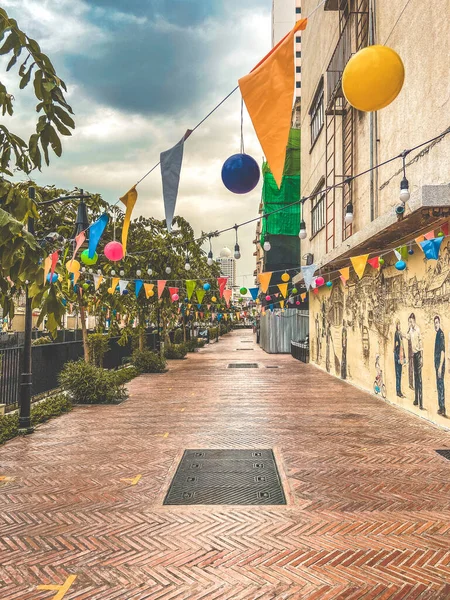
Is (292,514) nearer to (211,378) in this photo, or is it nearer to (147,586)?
(147,586)

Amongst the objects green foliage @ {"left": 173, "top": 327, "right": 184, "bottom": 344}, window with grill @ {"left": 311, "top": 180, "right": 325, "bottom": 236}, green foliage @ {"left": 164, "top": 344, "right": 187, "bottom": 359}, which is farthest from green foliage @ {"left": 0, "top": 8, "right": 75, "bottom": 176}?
green foliage @ {"left": 173, "top": 327, "right": 184, "bottom": 344}

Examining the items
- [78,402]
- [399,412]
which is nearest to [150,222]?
[78,402]

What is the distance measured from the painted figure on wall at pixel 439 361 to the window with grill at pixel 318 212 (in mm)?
10040

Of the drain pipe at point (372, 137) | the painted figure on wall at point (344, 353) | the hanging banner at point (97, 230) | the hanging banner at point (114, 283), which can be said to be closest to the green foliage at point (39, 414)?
the hanging banner at point (114, 283)

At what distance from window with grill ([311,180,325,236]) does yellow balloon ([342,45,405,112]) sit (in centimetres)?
1468

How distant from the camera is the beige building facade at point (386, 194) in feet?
27.8

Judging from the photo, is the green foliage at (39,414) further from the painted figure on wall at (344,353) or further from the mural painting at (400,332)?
the painted figure on wall at (344,353)

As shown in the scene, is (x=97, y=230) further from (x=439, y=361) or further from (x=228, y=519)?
(x=439, y=361)

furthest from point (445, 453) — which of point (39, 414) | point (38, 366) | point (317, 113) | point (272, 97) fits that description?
point (317, 113)

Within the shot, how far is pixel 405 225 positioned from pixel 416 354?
2979mm

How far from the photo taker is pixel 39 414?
1013 cm

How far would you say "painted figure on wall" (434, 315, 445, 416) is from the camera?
29.6 feet

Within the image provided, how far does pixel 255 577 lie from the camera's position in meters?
3.83

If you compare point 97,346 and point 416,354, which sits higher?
point 416,354
